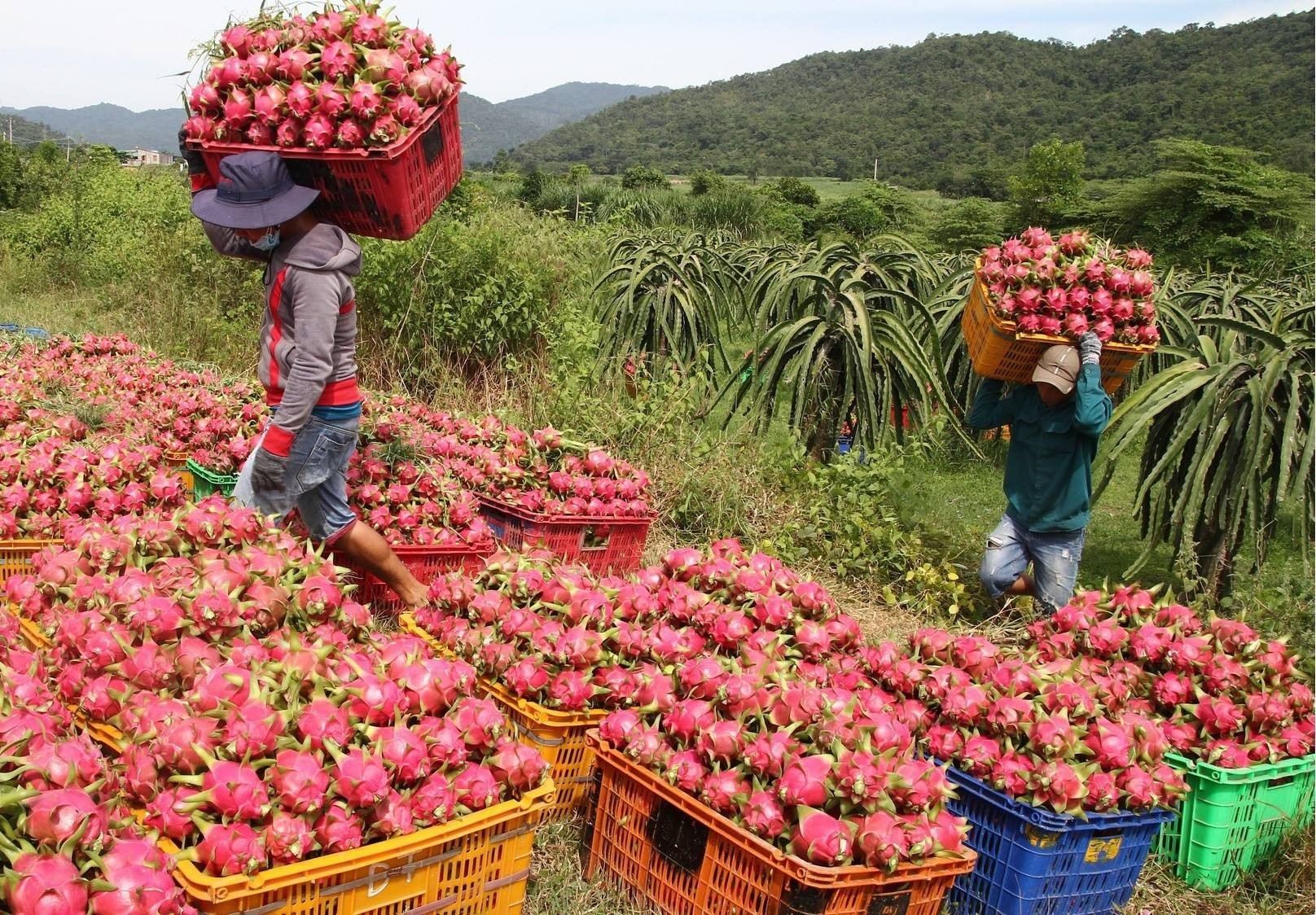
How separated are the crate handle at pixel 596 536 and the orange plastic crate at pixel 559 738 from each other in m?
1.84

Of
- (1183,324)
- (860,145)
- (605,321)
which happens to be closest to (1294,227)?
(1183,324)

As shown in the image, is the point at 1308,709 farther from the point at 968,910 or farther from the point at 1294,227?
the point at 1294,227

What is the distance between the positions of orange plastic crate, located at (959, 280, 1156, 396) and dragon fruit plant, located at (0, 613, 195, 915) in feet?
12.4

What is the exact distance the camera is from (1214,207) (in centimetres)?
3312

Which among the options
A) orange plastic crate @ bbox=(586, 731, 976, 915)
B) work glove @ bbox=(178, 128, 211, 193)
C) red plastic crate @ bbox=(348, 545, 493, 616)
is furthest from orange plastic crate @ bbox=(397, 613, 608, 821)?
work glove @ bbox=(178, 128, 211, 193)

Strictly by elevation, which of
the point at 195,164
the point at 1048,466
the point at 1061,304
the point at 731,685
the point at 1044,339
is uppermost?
the point at 195,164

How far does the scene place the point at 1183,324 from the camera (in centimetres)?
823

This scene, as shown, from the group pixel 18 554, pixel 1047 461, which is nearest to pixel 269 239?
pixel 18 554

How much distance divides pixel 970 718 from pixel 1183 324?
21.8 feet

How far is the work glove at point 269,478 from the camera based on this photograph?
11.8ft

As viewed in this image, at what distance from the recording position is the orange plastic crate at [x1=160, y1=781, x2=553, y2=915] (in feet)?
5.85

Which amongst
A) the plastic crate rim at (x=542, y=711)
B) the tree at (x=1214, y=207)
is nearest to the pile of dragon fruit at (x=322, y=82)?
the plastic crate rim at (x=542, y=711)

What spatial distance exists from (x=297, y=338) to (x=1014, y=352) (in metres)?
3.02

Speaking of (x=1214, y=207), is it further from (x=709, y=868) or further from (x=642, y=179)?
(x=709, y=868)
